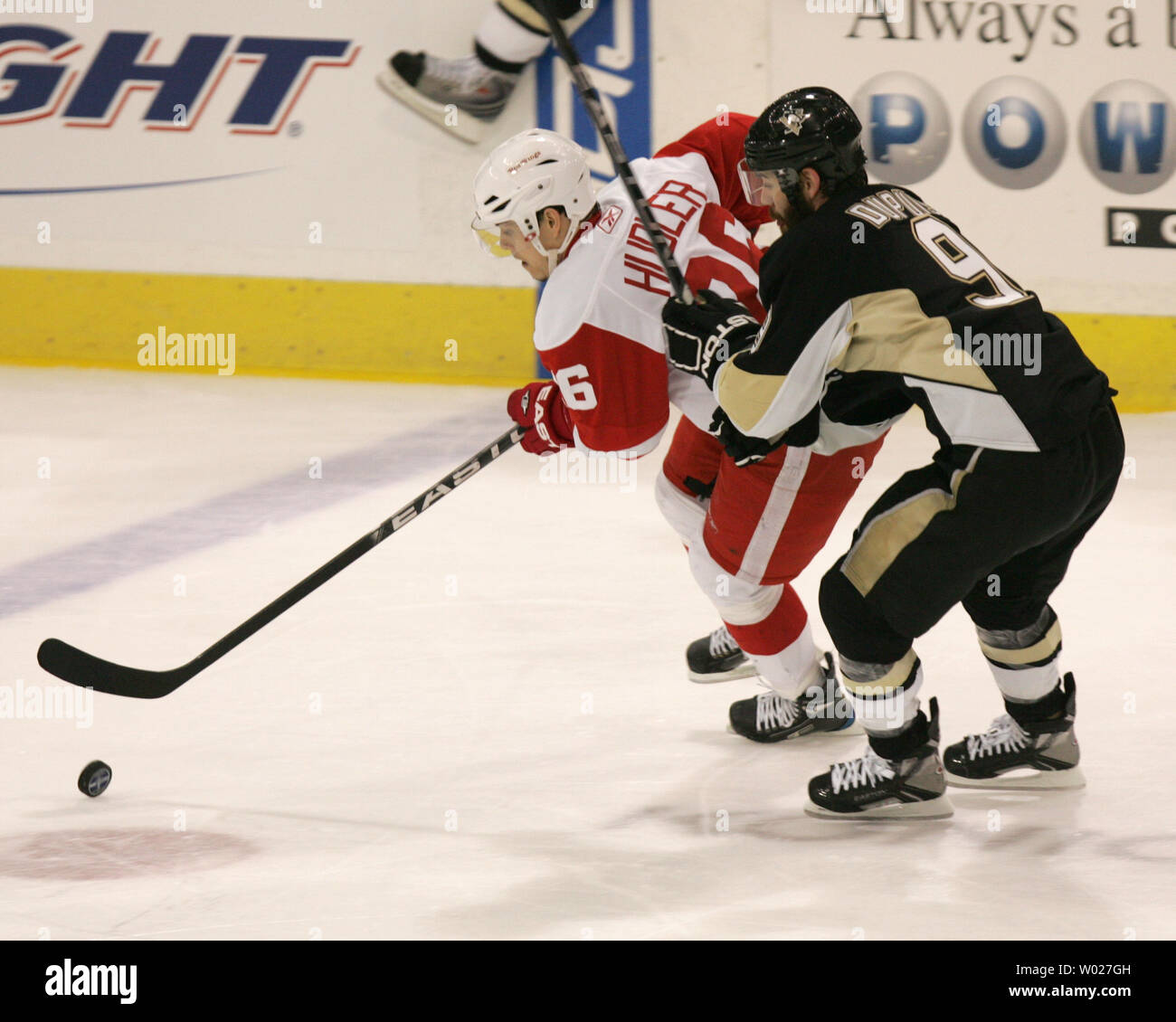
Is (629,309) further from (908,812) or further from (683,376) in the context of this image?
(908,812)

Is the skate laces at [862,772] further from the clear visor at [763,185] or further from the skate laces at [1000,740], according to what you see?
the clear visor at [763,185]

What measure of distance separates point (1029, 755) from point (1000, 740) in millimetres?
55

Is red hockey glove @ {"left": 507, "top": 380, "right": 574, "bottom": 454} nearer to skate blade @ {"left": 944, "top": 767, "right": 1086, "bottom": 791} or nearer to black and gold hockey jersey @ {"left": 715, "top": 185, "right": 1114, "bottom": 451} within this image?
black and gold hockey jersey @ {"left": 715, "top": 185, "right": 1114, "bottom": 451}

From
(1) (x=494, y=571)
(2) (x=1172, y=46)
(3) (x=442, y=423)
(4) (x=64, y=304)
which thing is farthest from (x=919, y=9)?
(4) (x=64, y=304)

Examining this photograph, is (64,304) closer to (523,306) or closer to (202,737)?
(523,306)

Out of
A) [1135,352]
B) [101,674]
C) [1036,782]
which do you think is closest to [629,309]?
[1036,782]

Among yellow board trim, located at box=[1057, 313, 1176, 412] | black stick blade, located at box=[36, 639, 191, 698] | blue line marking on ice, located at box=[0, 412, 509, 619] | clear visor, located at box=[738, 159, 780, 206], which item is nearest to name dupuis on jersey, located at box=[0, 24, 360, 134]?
blue line marking on ice, located at box=[0, 412, 509, 619]

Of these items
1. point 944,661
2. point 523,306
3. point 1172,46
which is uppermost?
point 1172,46

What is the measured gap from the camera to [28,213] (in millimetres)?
6734

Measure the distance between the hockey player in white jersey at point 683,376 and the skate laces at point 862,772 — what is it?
342 mm

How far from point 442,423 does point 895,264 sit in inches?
143

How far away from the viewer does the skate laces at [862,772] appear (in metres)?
2.70

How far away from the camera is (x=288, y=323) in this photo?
6.62m

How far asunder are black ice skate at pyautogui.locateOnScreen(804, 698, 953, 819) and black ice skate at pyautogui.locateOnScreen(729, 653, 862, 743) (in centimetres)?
37
